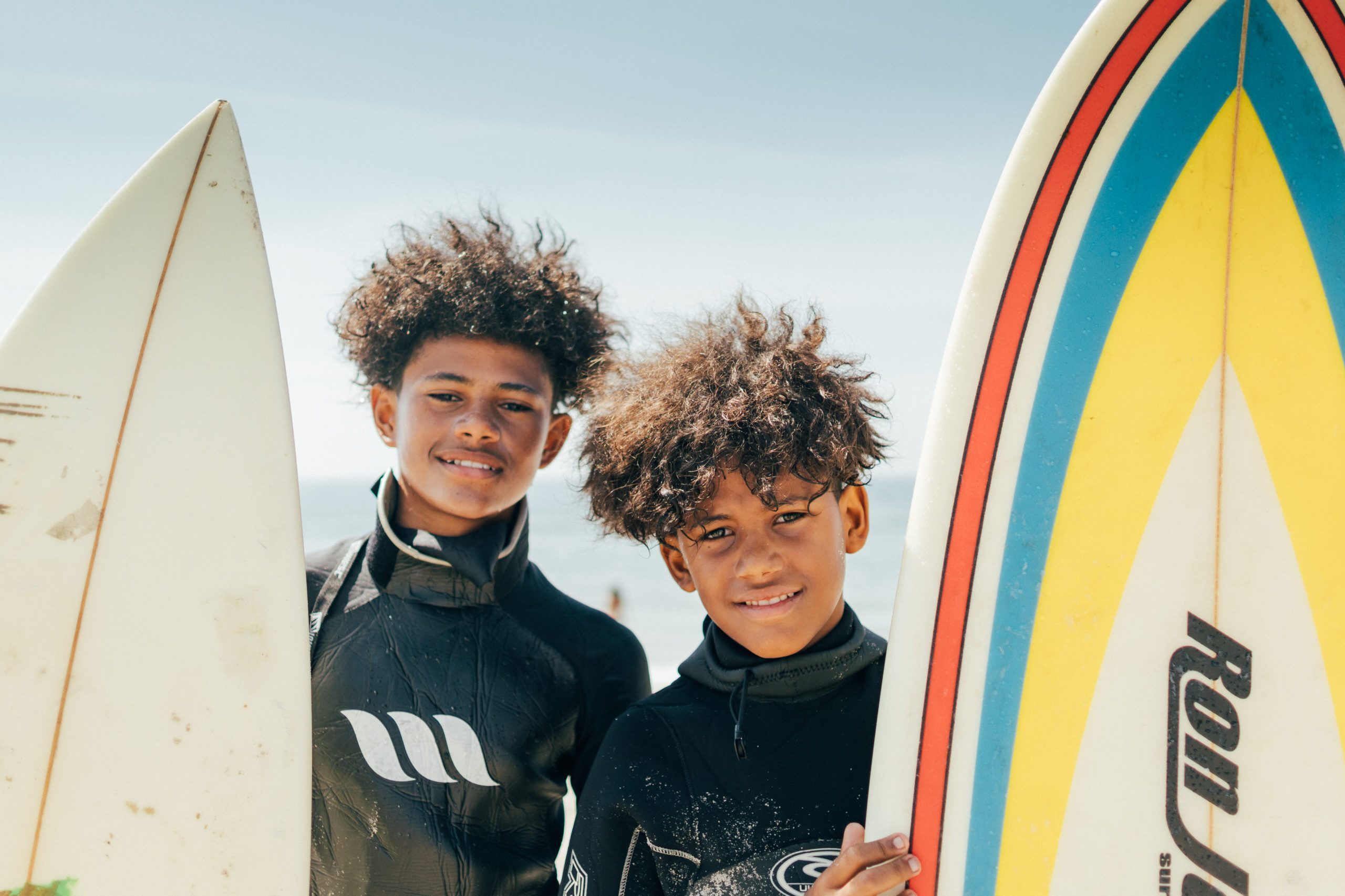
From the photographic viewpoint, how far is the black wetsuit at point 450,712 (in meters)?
1.74

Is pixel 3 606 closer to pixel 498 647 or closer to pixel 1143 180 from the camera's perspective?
pixel 498 647

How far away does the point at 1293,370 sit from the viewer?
1559 millimetres

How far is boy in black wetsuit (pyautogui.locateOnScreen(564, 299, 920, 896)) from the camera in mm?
1469

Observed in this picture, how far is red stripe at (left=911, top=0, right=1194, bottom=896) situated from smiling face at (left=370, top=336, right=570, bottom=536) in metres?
0.92

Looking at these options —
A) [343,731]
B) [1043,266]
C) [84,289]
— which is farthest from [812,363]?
[84,289]

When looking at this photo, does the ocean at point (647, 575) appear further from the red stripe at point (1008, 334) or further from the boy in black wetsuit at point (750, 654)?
the red stripe at point (1008, 334)

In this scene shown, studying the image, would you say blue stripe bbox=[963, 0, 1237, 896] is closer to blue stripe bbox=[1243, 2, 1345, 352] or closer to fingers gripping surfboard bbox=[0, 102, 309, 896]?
blue stripe bbox=[1243, 2, 1345, 352]

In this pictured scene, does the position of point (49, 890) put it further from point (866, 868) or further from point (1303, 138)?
point (1303, 138)

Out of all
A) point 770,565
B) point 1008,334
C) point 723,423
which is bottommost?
point 770,565

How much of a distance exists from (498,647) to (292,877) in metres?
0.55

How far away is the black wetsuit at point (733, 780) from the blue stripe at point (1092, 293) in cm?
27

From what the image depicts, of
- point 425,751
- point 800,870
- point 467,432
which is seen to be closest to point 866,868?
point 800,870

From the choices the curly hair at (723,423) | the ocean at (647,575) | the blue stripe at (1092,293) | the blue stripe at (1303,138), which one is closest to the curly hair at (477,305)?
the curly hair at (723,423)

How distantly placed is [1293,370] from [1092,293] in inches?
13.3
